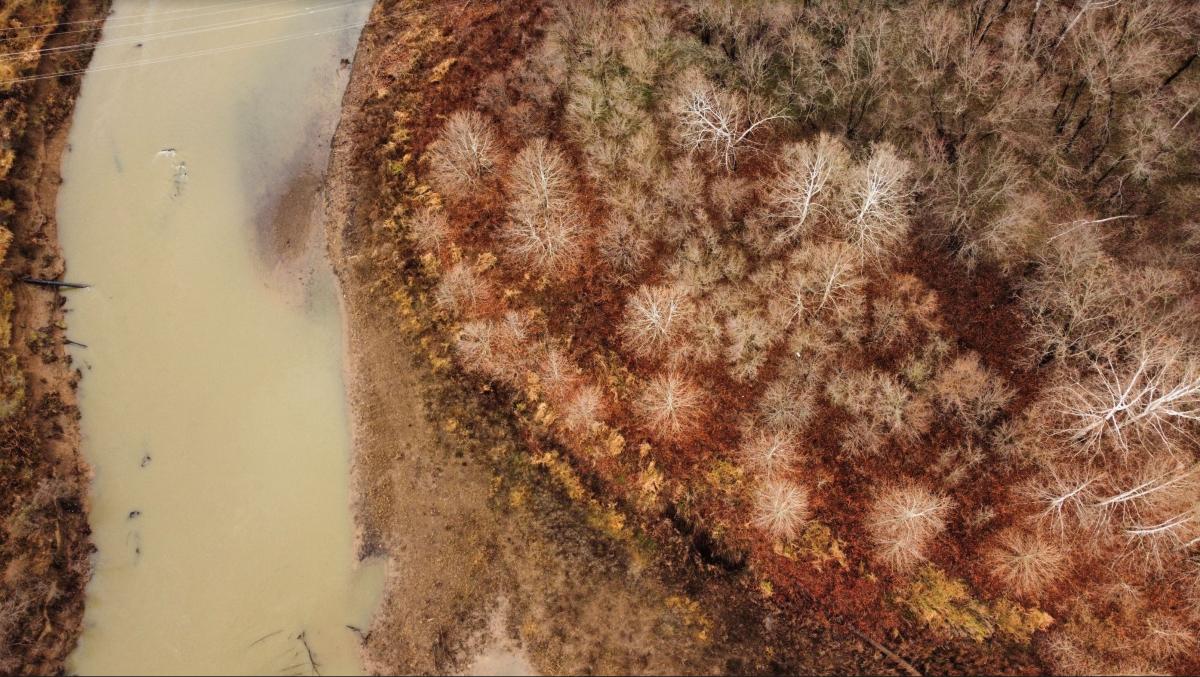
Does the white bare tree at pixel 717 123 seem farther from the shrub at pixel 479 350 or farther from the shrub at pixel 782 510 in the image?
the shrub at pixel 782 510

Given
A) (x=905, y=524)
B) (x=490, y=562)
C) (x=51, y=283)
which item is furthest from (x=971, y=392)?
(x=51, y=283)

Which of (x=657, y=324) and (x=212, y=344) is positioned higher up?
(x=657, y=324)

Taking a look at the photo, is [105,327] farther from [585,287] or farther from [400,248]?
[585,287]

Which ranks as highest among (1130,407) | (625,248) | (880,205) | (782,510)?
(880,205)

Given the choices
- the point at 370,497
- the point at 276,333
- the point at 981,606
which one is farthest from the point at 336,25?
the point at 981,606

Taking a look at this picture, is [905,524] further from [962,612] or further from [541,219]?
[541,219]

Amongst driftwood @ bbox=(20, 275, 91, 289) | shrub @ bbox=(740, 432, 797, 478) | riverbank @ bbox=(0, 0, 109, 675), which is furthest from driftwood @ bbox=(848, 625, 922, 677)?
driftwood @ bbox=(20, 275, 91, 289)

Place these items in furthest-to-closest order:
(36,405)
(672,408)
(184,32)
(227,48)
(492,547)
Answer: (184,32) → (227,48) → (36,405) → (672,408) → (492,547)
